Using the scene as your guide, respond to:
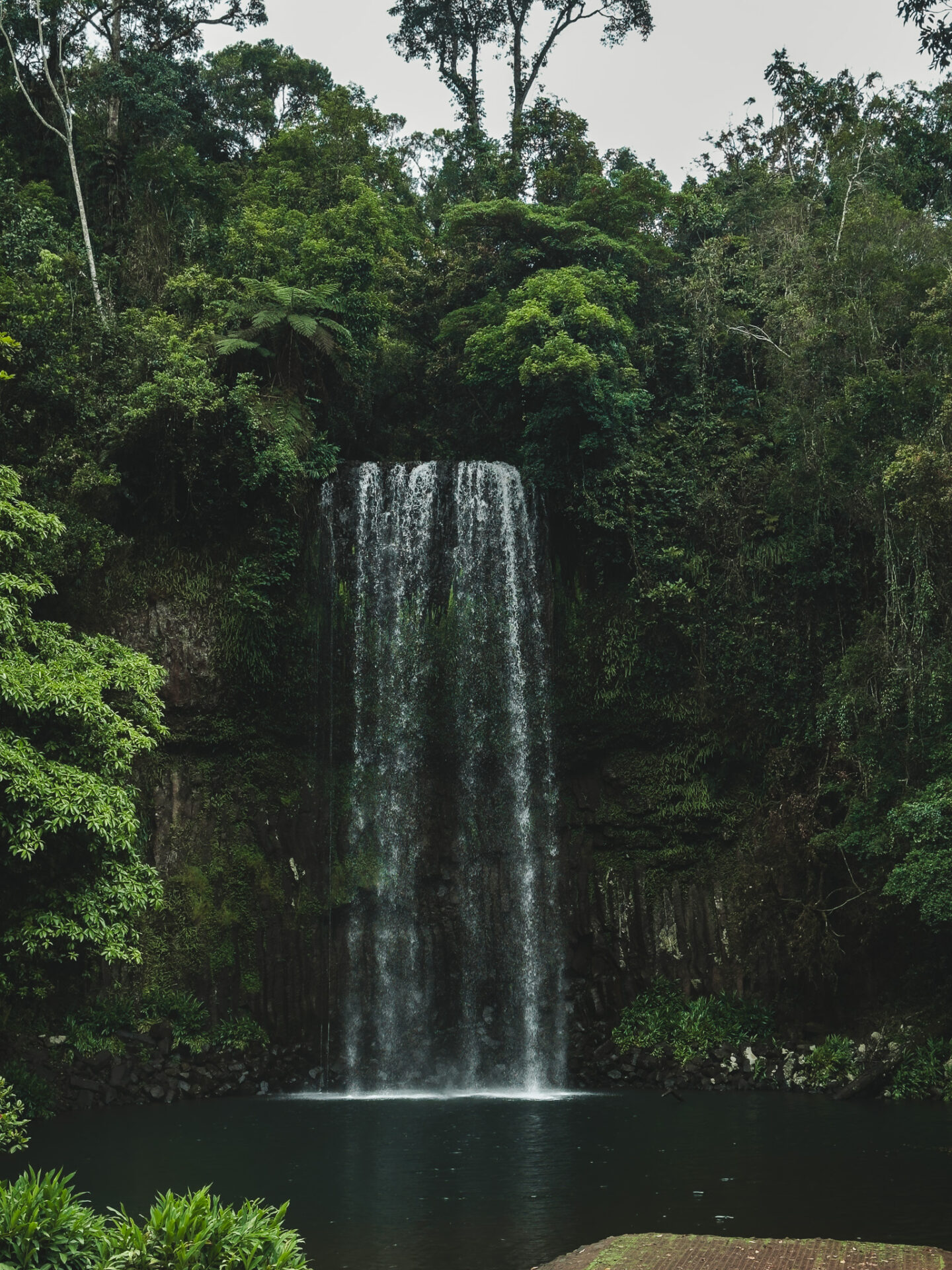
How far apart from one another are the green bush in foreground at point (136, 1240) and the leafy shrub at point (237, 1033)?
11616 millimetres

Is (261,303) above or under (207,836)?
above

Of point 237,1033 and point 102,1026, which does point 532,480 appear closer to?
point 237,1033

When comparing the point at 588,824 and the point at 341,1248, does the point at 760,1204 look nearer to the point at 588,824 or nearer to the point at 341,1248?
the point at 341,1248

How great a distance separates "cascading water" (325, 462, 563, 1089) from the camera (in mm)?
17781

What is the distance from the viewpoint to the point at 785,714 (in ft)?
61.2

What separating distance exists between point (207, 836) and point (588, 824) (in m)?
6.26

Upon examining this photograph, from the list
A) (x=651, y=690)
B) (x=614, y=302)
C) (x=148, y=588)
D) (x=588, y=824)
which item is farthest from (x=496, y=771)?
(x=614, y=302)

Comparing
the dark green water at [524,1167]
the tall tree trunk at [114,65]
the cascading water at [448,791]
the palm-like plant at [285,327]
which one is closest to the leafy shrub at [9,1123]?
the dark green water at [524,1167]

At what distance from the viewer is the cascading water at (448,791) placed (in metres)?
17.8

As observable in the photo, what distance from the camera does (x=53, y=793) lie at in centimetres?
1248

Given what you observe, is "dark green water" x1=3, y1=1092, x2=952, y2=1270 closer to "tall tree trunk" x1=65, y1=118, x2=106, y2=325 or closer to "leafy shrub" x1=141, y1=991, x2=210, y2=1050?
"leafy shrub" x1=141, y1=991, x2=210, y2=1050

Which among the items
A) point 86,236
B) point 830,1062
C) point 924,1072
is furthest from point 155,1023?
point 86,236

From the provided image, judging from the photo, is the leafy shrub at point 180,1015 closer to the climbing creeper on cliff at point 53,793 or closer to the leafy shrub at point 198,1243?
the climbing creeper on cliff at point 53,793

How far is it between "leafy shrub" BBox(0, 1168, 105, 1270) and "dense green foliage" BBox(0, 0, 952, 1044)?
21.9 ft
